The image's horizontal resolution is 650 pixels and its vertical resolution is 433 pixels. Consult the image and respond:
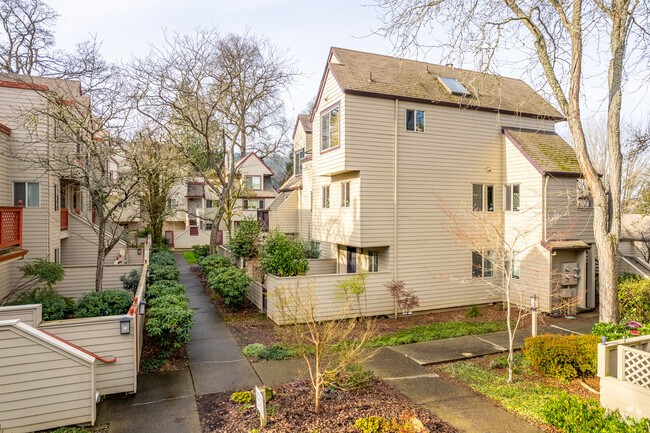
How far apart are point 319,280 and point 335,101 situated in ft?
22.5

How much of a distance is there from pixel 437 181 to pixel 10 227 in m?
13.8

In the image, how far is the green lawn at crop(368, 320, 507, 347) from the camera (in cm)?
1099

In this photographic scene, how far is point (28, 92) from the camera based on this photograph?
14.1 m

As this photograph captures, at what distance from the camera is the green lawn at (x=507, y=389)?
700 centimetres

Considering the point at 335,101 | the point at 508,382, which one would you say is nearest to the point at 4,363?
the point at 508,382

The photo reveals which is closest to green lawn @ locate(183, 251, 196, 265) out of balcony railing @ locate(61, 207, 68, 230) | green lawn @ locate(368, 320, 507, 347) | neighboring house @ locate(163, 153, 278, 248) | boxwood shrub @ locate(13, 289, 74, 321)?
neighboring house @ locate(163, 153, 278, 248)

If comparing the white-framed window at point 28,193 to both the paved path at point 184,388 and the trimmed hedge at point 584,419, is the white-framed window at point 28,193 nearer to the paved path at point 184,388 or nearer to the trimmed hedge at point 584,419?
the paved path at point 184,388

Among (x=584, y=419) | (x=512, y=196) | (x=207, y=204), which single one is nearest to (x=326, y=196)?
(x=512, y=196)

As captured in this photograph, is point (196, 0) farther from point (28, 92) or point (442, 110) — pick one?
point (442, 110)

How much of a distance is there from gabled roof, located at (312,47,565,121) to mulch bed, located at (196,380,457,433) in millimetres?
10124

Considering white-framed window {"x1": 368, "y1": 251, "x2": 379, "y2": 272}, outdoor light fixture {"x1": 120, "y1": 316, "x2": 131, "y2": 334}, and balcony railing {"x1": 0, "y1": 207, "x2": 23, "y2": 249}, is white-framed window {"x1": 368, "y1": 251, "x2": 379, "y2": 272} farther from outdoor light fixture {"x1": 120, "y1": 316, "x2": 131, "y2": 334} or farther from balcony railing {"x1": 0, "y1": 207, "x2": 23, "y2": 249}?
balcony railing {"x1": 0, "y1": 207, "x2": 23, "y2": 249}

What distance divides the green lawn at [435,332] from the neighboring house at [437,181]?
6.20 ft

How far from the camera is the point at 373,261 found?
15234 millimetres

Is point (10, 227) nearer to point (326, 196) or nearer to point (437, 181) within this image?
point (326, 196)
